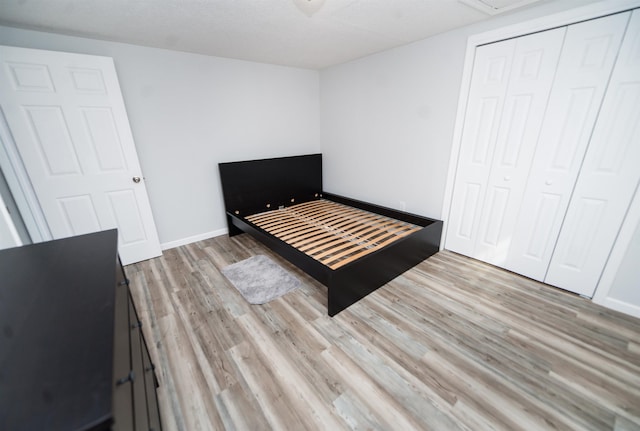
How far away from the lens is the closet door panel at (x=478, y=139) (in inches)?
88.7

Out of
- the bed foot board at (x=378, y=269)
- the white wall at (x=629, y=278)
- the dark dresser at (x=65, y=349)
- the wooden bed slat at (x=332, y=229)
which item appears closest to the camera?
the dark dresser at (x=65, y=349)

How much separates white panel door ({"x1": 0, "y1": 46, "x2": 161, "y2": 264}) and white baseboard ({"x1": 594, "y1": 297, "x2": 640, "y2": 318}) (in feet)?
14.5

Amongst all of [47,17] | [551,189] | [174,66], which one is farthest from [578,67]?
[47,17]

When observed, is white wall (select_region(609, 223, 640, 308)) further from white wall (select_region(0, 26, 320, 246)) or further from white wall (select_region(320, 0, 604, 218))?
white wall (select_region(0, 26, 320, 246))

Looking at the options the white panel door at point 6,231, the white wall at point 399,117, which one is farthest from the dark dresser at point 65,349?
the white wall at point 399,117

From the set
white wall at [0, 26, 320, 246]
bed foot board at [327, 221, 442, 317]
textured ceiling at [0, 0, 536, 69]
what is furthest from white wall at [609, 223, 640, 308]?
white wall at [0, 26, 320, 246]

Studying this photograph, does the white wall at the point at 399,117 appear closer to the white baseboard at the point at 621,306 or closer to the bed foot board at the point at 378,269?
the bed foot board at the point at 378,269

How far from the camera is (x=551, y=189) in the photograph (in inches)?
84.6

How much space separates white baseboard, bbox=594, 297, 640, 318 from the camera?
1.91m

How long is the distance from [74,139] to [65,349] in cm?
258

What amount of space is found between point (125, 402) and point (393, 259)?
6.83ft

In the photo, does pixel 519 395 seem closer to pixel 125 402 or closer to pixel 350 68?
pixel 125 402

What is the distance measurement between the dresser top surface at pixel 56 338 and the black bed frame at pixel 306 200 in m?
1.37

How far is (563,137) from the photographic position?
2.03 m
